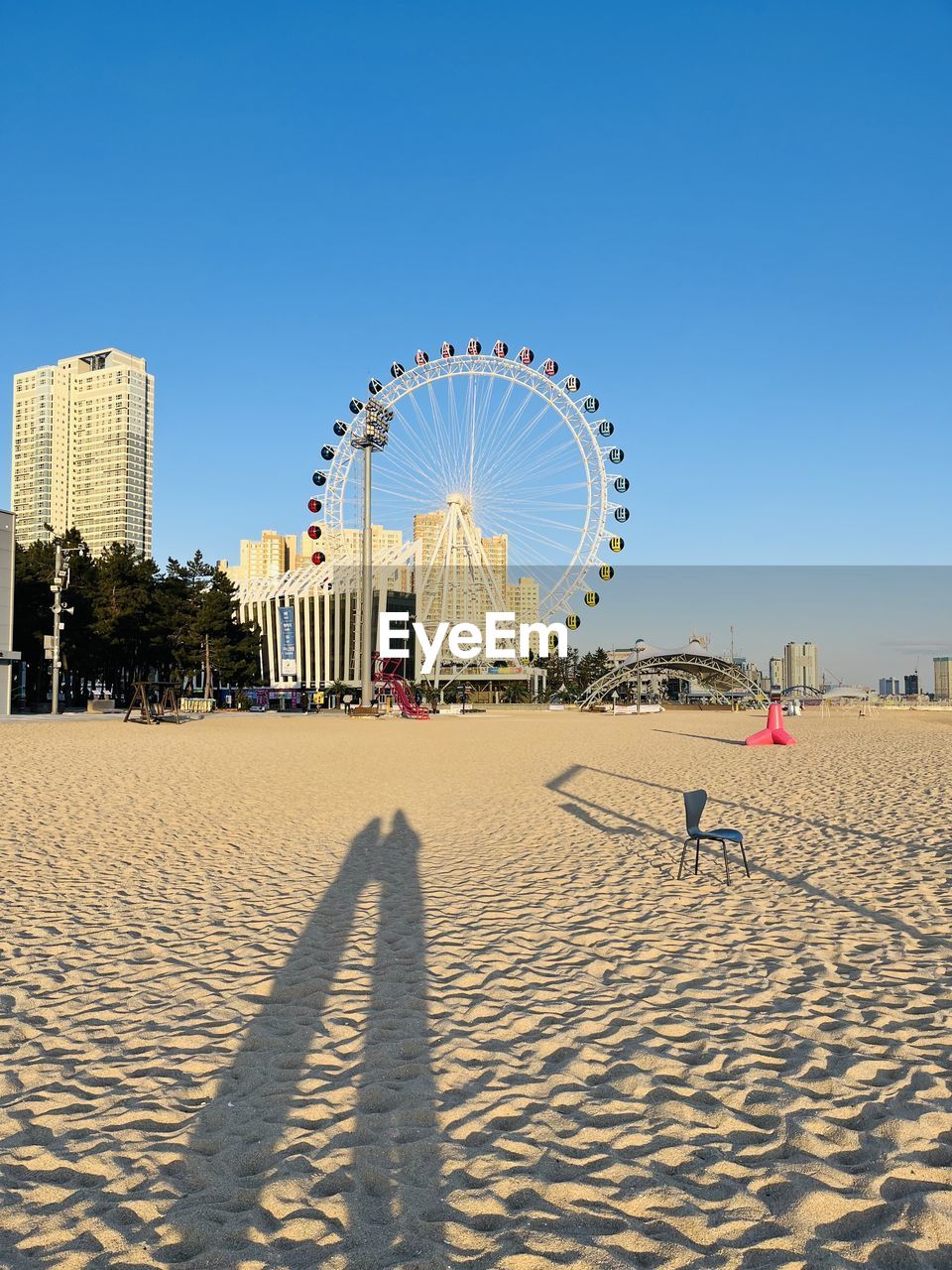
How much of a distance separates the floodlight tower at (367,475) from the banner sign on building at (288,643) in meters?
19.1

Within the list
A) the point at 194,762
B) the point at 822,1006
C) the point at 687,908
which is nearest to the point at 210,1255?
the point at 822,1006

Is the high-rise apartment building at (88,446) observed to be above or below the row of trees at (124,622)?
above

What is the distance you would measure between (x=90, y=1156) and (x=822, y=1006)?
13.6 feet

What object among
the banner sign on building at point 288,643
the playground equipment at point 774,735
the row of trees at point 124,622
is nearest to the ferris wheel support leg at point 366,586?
the row of trees at point 124,622

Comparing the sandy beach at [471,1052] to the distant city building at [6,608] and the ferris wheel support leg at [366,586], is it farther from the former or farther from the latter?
the ferris wheel support leg at [366,586]

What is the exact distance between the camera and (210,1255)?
9.86 feet

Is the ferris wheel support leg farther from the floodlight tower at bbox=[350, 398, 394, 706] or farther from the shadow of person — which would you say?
the shadow of person

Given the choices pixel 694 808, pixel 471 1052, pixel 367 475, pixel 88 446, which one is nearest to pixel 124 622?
pixel 367 475

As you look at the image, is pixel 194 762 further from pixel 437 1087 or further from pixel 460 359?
pixel 460 359

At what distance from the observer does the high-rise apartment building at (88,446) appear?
16475 centimetres

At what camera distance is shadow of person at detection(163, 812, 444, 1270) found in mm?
3082

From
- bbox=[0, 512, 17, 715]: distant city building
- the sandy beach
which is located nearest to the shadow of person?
the sandy beach

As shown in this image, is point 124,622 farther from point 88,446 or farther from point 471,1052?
point 88,446

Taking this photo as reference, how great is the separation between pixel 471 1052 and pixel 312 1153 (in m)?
1.26
